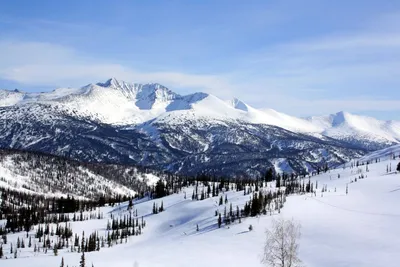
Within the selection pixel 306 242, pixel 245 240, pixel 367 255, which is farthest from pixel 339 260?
pixel 245 240

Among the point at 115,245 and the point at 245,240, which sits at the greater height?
the point at 245,240

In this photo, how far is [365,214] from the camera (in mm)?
A: 167000

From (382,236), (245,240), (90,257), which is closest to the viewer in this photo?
(382,236)

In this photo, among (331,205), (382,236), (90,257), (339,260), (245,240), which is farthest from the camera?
(331,205)

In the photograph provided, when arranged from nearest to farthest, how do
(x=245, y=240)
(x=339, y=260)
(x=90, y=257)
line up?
(x=339, y=260) → (x=245, y=240) → (x=90, y=257)

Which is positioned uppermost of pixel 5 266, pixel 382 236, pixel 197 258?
pixel 382 236

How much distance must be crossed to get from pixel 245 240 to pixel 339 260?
42.0 metres

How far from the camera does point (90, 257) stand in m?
162

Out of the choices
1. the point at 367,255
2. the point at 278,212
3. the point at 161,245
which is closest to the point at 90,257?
the point at 161,245

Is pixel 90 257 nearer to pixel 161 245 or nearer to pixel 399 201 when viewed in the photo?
pixel 161 245

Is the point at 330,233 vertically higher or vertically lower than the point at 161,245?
higher

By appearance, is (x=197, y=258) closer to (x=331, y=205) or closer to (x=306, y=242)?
(x=306, y=242)

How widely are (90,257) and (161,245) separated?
26.1 meters

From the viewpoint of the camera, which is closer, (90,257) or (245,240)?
(245,240)
